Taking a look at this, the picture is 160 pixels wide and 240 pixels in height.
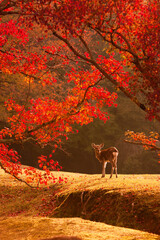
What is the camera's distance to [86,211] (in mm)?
8445

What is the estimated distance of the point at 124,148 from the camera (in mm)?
27188

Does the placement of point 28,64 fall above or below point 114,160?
above

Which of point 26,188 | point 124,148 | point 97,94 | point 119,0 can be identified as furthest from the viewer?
point 124,148

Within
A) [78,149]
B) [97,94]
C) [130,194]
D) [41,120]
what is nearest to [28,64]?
[41,120]

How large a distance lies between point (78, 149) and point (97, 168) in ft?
8.32

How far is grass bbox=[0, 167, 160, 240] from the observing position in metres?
4.71

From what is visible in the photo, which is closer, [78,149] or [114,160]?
[114,160]

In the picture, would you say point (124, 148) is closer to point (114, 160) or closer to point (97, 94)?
point (114, 160)

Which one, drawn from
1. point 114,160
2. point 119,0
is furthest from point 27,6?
point 114,160

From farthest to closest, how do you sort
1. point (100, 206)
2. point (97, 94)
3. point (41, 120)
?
1. point (41, 120)
2. point (97, 94)
3. point (100, 206)

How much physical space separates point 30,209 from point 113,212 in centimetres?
376

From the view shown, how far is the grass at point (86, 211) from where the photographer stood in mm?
4711

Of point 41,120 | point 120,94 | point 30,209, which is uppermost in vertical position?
point 120,94

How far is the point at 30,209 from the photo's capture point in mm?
10312
